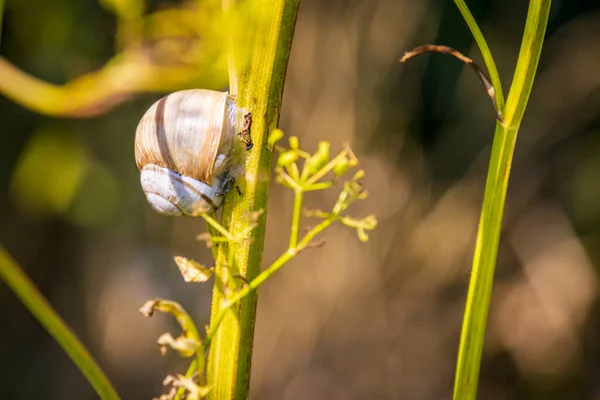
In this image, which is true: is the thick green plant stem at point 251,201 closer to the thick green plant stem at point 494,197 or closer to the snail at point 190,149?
the snail at point 190,149

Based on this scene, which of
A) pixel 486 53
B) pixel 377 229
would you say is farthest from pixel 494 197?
pixel 377 229

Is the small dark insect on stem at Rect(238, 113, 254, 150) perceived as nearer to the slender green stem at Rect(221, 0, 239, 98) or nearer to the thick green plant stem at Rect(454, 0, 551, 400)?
the slender green stem at Rect(221, 0, 239, 98)

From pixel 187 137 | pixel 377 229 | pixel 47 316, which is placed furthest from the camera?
pixel 377 229

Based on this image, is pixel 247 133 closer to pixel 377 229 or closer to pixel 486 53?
pixel 486 53

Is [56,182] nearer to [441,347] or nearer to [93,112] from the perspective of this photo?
[93,112]

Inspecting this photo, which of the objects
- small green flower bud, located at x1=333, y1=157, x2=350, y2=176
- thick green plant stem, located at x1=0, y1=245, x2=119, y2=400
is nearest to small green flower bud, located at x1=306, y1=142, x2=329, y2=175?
small green flower bud, located at x1=333, y1=157, x2=350, y2=176

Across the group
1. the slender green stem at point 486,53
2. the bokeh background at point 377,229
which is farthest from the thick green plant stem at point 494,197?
the bokeh background at point 377,229

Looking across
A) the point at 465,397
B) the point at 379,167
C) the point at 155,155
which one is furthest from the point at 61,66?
the point at 465,397
